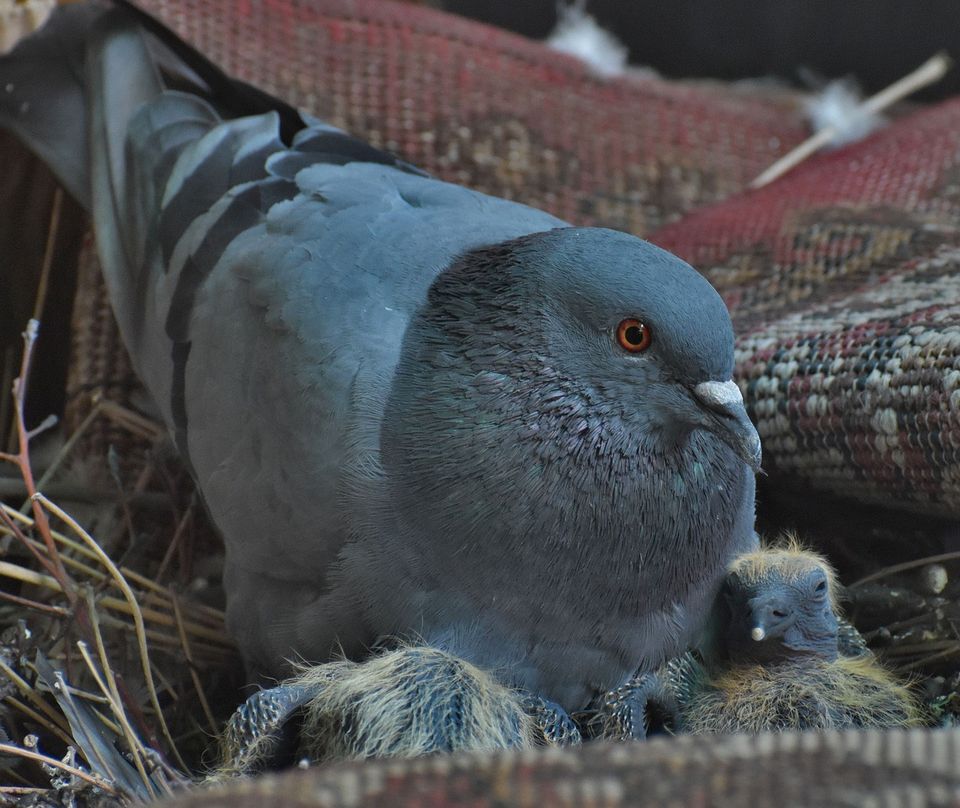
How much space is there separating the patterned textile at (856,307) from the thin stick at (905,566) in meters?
0.08

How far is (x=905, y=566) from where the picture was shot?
7.02 ft

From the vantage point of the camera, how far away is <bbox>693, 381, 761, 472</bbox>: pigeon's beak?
5.65 feet

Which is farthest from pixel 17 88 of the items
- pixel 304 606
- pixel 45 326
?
pixel 304 606

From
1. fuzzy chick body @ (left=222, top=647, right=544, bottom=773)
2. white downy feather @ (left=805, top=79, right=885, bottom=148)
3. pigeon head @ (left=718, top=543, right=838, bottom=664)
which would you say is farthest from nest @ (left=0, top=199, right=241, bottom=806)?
white downy feather @ (left=805, top=79, right=885, bottom=148)

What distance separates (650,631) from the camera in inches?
73.1

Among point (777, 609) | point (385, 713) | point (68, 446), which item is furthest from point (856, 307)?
point (68, 446)

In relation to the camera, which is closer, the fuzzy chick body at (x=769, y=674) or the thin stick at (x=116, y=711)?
the thin stick at (x=116, y=711)

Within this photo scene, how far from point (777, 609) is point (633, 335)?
0.55 meters

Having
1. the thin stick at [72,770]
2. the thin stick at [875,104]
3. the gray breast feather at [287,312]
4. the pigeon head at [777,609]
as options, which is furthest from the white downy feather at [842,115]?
the thin stick at [72,770]

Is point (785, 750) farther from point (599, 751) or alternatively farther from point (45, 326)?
point (45, 326)

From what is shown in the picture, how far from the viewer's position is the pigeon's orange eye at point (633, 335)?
5.76ft

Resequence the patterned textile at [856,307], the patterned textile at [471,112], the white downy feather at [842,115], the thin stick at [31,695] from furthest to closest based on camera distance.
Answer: the white downy feather at [842,115], the patterned textile at [471,112], the patterned textile at [856,307], the thin stick at [31,695]

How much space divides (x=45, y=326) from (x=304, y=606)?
1494 millimetres

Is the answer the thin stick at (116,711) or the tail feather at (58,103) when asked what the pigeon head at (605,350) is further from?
the tail feather at (58,103)
